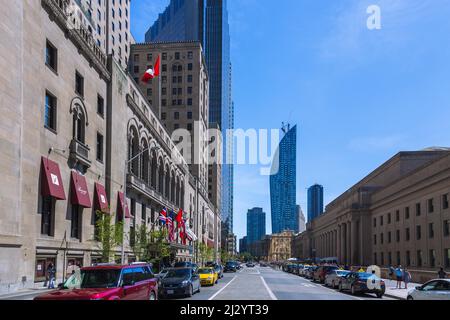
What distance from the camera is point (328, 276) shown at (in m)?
41.4

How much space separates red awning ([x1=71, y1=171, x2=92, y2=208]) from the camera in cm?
3606

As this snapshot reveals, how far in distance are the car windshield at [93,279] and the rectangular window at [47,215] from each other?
1862cm

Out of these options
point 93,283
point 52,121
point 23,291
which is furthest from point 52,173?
point 93,283

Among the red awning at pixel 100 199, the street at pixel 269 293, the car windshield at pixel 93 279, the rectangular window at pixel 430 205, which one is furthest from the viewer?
the rectangular window at pixel 430 205

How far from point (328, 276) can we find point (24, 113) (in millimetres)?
26426

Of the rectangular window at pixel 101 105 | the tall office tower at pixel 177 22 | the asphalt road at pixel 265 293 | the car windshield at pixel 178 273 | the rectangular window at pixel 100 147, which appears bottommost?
the asphalt road at pixel 265 293

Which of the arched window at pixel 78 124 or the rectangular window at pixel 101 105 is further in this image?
the rectangular window at pixel 101 105

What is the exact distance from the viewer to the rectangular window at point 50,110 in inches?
1312

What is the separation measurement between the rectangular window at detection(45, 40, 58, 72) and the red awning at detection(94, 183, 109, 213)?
36.0 feet

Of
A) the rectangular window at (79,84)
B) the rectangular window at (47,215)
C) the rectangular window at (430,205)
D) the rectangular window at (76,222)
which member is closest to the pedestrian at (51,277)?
the rectangular window at (47,215)

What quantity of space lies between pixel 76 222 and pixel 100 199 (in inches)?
158

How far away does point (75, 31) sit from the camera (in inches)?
1484

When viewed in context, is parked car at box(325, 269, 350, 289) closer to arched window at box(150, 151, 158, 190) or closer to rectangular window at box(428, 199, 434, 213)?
rectangular window at box(428, 199, 434, 213)

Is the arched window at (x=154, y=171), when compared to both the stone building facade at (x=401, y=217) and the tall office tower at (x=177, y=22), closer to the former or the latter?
the stone building facade at (x=401, y=217)
